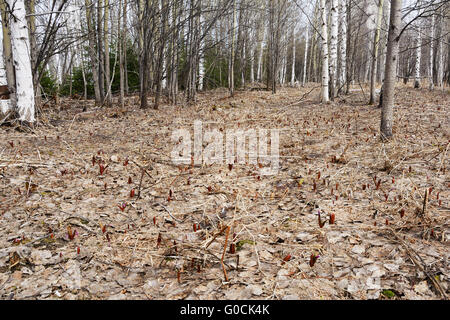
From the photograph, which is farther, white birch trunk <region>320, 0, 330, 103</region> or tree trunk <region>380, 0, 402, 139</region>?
white birch trunk <region>320, 0, 330, 103</region>

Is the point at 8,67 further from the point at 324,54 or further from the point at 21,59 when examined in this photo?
the point at 324,54

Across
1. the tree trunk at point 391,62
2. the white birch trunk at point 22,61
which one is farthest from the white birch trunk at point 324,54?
the white birch trunk at point 22,61

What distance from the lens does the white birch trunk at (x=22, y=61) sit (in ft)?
21.2

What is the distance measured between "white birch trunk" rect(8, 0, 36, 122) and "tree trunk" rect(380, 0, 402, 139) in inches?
313

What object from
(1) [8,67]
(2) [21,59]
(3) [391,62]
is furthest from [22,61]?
(3) [391,62]

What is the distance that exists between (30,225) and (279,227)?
9.19ft

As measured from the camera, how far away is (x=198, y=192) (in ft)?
14.0

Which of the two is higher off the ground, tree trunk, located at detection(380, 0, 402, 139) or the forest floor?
tree trunk, located at detection(380, 0, 402, 139)

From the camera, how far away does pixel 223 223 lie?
336cm

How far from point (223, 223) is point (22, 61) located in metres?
6.49

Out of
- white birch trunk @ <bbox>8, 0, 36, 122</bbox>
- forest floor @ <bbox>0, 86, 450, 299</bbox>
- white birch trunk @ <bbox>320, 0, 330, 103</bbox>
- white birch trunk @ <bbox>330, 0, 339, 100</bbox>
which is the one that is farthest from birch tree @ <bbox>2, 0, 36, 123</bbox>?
white birch trunk @ <bbox>330, 0, 339, 100</bbox>

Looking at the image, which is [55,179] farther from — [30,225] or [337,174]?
[337,174]

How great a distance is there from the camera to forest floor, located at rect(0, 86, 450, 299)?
232cm

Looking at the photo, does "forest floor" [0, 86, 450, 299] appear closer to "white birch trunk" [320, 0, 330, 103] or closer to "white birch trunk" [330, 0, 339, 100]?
"white birch trunk" [320, 0, 330, 103]
